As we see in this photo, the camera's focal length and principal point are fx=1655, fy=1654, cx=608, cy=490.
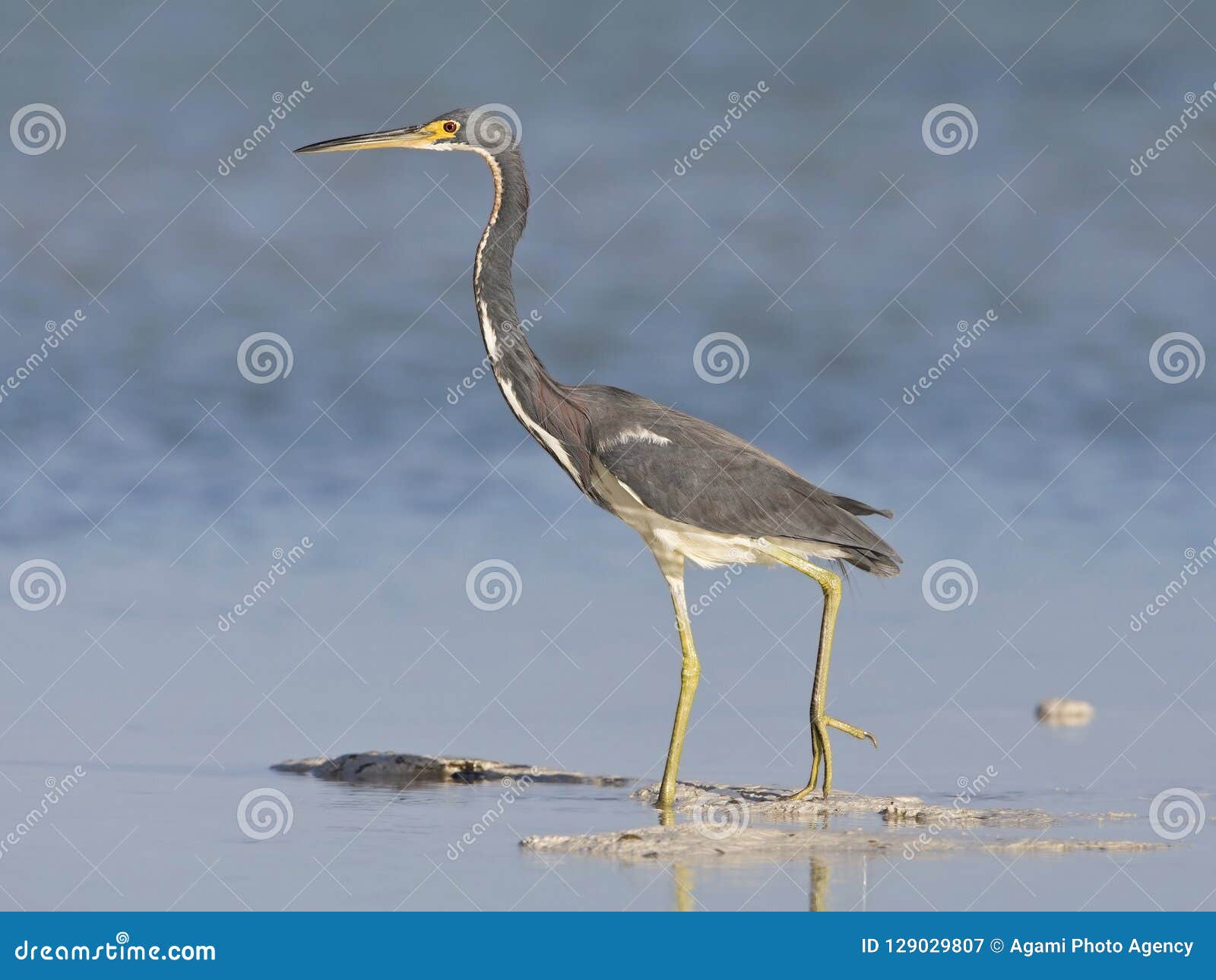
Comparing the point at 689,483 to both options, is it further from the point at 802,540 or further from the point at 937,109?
the point at 937,109

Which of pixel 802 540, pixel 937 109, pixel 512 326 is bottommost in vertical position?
pixel 802 540

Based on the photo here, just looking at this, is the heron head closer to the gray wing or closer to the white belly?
the gray wing

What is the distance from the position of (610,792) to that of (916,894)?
358cm

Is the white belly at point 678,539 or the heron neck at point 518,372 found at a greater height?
the heron neck at point 518,372

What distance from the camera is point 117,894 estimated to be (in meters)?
6.96

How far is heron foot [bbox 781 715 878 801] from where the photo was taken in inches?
380

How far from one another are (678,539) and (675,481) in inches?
16.2

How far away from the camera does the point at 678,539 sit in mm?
10352

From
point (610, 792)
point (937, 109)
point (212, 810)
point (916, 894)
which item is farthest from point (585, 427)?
point (937, 109)

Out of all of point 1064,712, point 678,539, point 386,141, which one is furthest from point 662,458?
point 1064,712

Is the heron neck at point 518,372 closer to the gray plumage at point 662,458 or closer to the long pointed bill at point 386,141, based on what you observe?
the gray plumage at point 662,458

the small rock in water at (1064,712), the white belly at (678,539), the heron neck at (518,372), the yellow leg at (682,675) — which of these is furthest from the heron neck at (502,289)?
the small rock in water at (1064,712)

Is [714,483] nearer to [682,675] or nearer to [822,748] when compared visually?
[682,675]

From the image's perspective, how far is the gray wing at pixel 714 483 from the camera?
10.2 meters
